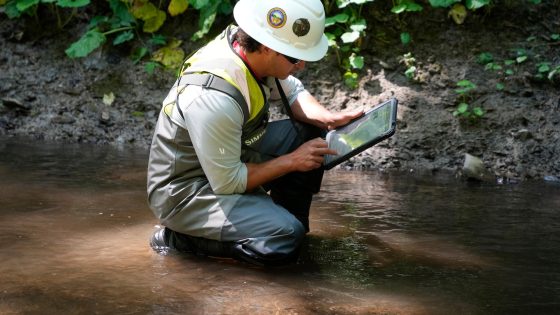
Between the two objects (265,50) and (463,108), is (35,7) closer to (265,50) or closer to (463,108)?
(463,108)

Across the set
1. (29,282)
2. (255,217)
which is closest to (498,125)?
(255,217)

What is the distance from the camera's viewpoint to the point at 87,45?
22.1 feet

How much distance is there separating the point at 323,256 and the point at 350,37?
3361mm

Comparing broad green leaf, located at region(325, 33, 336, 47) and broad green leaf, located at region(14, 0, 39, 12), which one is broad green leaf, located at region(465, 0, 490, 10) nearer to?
broad green leaf, located at region(325, 33, 336, 47)

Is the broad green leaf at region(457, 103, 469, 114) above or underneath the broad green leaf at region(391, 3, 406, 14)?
underneath

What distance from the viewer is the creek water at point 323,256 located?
265cm

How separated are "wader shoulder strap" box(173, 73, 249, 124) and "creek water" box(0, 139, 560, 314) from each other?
0.73 m

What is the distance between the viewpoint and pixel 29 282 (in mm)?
2795

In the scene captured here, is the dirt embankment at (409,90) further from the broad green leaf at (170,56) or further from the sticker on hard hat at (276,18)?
the sticker on hard hat at (276,18)

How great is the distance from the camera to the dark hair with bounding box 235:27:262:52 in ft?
9.95

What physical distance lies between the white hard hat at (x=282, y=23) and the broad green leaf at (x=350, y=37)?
320 cm

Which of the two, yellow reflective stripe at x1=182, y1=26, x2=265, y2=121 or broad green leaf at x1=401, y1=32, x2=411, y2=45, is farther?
broad green leaf at x1=401, y1=32, x2=411, y2=45

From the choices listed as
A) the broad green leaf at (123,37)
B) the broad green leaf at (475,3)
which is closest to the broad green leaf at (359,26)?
the broad green leaf at (475,3)

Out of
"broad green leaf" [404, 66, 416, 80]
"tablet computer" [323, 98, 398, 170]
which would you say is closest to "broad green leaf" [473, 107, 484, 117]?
"broad green leaf" [404, 66, 416, 80]
